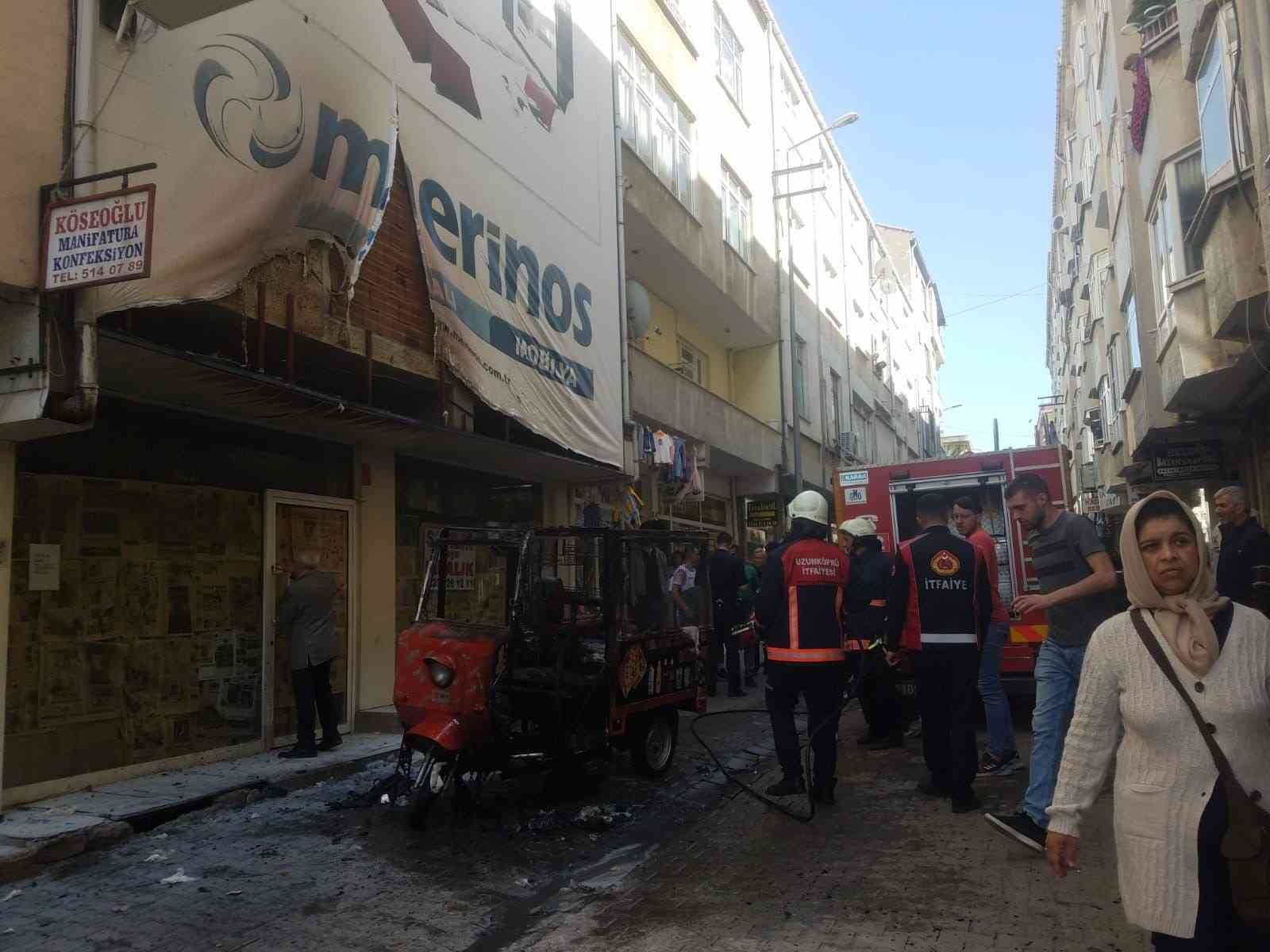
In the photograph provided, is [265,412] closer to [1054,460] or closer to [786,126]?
[1054,460]

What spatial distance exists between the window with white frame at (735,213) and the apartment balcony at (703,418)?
12.4ft

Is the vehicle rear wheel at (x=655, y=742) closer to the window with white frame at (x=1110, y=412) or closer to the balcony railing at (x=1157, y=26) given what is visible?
the balcony railing at (x=1157, y=26)

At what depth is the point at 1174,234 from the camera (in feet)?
41.5

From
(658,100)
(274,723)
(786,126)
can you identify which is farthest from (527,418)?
(786,126)

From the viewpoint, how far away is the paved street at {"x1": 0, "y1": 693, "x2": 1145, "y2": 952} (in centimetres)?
414

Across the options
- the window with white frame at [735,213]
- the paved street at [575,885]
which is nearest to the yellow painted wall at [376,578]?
the paved street at [575,885]

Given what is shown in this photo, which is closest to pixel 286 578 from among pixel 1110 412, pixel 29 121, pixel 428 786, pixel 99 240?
pixel 428 786

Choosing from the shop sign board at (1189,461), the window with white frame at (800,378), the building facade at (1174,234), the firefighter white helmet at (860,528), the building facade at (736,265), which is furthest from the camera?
the window with white frame at (800,378)

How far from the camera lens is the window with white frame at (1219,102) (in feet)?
30.6

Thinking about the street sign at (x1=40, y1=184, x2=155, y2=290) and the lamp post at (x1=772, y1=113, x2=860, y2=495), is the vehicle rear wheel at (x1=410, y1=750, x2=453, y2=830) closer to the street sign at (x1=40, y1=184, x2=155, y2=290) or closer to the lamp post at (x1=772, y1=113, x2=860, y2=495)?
the street sign at (x1=40, y1=184, x2=155, y2=290)

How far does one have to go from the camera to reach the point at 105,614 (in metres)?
6.93

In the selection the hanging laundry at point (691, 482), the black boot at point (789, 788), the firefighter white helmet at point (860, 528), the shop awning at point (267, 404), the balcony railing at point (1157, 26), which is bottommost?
the black boot at point (789, 788)

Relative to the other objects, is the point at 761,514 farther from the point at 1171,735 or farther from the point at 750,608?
the point at 1171,735

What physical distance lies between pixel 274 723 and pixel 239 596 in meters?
1.18
